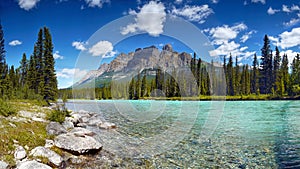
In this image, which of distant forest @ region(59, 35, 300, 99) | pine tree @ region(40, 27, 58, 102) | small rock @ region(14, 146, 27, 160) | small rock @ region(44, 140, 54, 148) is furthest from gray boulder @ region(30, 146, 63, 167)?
distant forest @ region(59, 35, 300, 99)

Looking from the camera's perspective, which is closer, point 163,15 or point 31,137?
point 31,137

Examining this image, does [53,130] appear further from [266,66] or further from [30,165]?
[266,66]

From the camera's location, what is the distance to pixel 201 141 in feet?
39.2

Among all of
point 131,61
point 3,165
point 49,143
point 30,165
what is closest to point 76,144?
point 49,143

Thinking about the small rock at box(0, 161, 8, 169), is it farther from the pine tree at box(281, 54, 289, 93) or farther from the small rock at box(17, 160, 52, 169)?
the pine tree at box(281, 54, 289, 93)

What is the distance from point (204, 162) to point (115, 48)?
11.7m

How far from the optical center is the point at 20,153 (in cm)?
736

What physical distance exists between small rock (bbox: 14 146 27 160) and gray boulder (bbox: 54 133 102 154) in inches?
70.9

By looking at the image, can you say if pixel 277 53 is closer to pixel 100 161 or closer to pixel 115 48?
pixel 115 48

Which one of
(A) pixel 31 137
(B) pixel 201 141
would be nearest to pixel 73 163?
(A) pixel 31 137

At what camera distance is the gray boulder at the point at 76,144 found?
9.17m

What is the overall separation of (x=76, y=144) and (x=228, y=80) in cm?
8654

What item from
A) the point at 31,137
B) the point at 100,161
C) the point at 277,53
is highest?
the point at 277,53

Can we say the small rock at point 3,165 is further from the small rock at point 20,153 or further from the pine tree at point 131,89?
the pine tree at point 131,89
